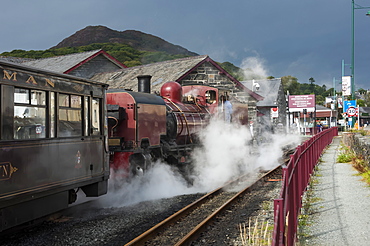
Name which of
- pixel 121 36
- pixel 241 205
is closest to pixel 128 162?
pixel 241 205

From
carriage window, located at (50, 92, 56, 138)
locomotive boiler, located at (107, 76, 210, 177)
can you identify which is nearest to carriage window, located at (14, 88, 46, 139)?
carriage window, located at (50, 92, 56, 138)

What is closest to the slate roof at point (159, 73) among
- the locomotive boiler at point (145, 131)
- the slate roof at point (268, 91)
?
the locomotive boiler at point (145, 131)

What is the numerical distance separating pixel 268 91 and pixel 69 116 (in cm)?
4565

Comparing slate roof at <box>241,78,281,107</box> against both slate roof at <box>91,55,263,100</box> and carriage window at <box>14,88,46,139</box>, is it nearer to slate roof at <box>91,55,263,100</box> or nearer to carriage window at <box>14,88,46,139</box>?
slate roof at <box>91,55,263,100</box>

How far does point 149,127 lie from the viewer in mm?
10250

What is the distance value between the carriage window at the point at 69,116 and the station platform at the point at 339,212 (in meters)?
4.22

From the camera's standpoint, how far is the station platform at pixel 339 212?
600 centimetres

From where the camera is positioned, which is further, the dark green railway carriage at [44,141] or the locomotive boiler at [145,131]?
the locomotive boiler at [145,131]

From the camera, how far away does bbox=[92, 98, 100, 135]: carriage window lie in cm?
763

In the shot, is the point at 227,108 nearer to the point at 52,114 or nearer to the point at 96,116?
the point at 96,116

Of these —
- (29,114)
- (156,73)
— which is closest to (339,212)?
(29,114)

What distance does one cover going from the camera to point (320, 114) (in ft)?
265

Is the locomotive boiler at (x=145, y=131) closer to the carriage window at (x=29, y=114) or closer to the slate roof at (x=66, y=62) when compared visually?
the carriage window at (x=29, y=114)

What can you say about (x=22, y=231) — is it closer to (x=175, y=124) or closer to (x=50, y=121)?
(x=50, y=121)
